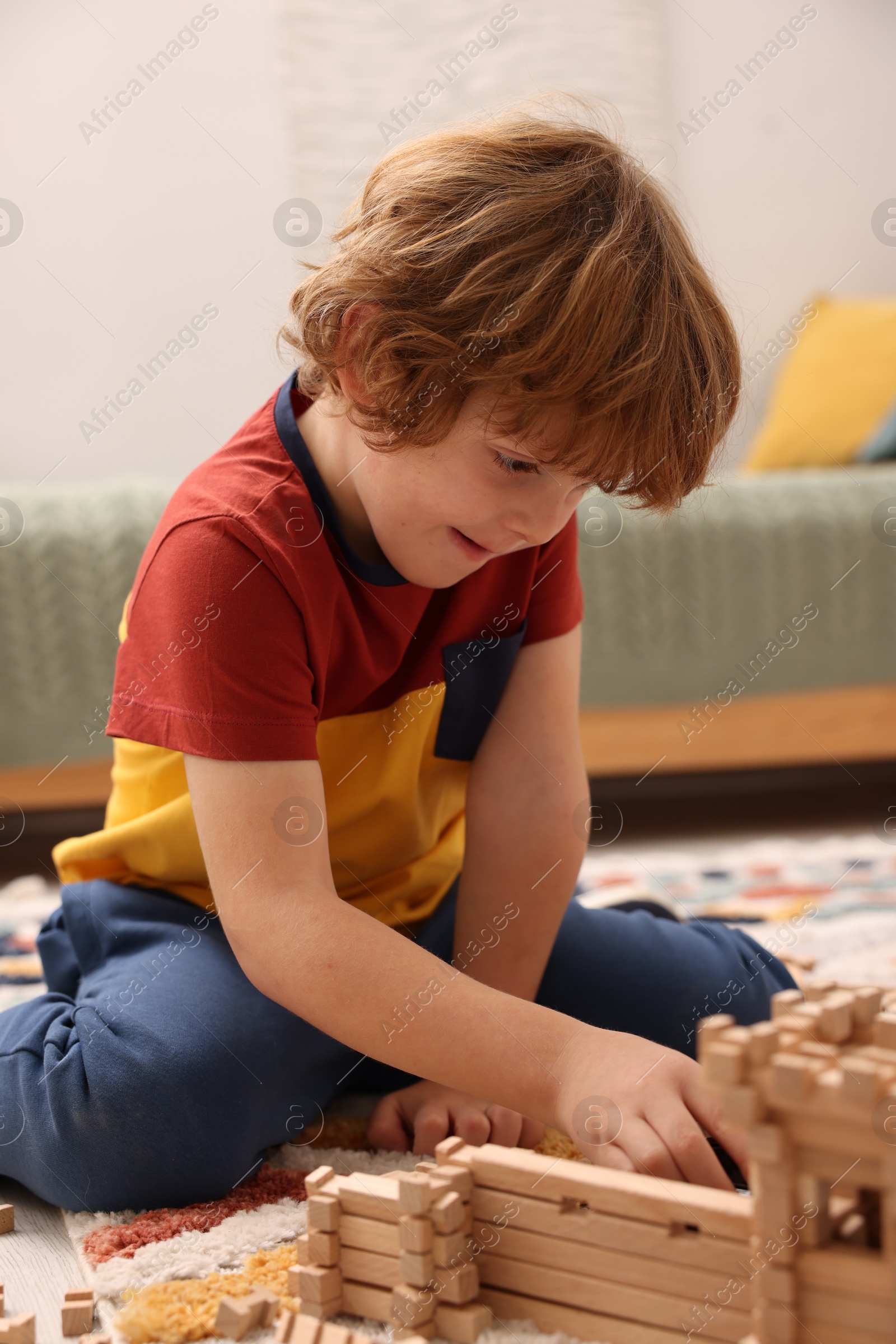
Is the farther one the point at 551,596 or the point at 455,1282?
the point at 551,596

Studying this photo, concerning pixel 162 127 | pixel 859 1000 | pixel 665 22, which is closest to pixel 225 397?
pixel 162 127

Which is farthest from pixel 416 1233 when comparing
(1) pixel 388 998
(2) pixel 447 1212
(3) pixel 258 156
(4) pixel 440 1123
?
(3) pixel 258 156

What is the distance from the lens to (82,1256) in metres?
0.61

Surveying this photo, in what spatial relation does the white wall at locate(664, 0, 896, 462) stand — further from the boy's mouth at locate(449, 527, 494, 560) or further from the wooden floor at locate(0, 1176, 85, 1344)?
the wooden floor at locate(0, 1176, 85, 1344)

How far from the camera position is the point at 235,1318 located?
52 centimetres

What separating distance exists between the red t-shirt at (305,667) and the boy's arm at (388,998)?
0.11 feet

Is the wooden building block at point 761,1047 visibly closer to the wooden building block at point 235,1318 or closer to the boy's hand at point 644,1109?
the boy's hand at point 644,1109

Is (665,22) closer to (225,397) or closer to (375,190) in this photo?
(225,397)

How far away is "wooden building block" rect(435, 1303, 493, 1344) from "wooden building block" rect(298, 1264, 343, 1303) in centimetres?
5

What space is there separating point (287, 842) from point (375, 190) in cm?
37

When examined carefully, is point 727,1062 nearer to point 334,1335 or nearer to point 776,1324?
point 776,1324

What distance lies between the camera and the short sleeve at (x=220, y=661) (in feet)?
2.06

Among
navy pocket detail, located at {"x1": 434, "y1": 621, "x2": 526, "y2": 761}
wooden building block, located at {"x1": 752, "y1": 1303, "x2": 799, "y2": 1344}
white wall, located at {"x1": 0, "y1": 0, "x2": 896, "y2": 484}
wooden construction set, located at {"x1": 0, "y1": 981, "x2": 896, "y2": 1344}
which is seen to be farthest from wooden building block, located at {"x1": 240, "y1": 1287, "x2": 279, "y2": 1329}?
white wall, located at {"x1": 0, "y1": 0, "x2": 896, "y2": 484}

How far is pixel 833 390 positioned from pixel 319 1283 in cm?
192
